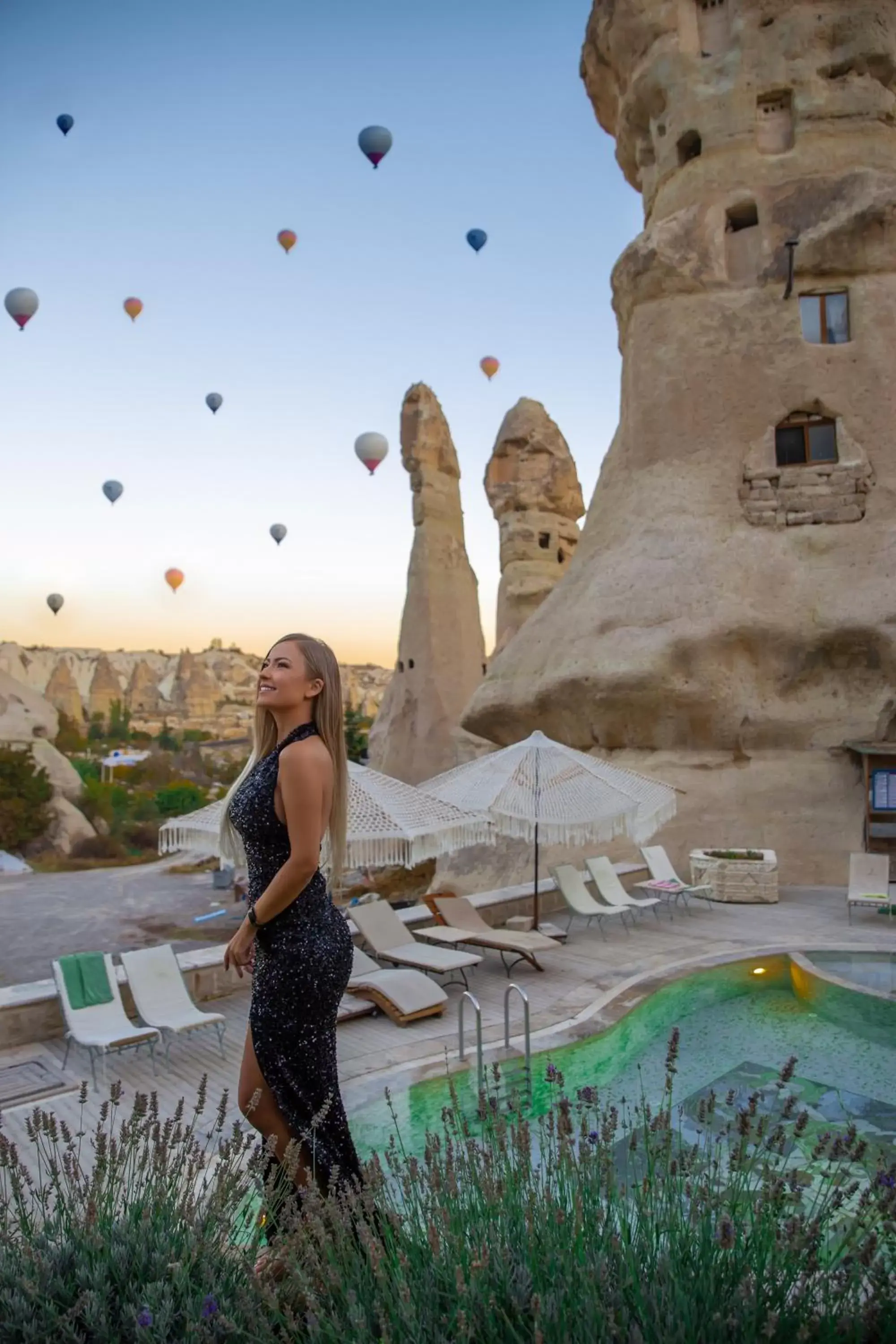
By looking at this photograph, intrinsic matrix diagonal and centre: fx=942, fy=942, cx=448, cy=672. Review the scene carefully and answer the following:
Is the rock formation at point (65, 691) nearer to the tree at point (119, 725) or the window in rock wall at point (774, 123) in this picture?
the tree at point (119, 725)

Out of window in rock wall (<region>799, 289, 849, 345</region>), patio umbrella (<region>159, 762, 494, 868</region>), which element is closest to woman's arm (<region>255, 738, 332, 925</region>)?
patio umbrella (<region>159, 762, 494, 868</region>)

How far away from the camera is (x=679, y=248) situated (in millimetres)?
17578

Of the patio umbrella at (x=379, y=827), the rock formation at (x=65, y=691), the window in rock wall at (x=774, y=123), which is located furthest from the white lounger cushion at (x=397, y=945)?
the rock formation at (x=65, y=691)

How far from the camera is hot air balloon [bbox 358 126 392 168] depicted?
26922mm

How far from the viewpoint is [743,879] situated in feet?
42.7

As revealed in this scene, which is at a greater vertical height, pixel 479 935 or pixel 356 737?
pixel 356 737

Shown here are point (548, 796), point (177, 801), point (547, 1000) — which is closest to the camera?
point (547, 1000)

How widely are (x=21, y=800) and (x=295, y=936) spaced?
3604 centimetres

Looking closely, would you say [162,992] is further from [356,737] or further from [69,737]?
[69,737]

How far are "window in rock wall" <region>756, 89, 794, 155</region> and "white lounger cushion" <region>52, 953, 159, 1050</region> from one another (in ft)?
59.3

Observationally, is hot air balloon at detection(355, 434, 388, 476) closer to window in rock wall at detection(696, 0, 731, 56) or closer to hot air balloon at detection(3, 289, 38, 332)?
hot air balloon at detection(3, 289, 38, 332)

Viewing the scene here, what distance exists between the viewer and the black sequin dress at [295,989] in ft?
10.7

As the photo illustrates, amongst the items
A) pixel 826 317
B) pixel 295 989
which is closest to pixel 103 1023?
pixel 295 989

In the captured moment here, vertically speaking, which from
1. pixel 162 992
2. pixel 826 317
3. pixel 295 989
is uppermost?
pixel 826 317
